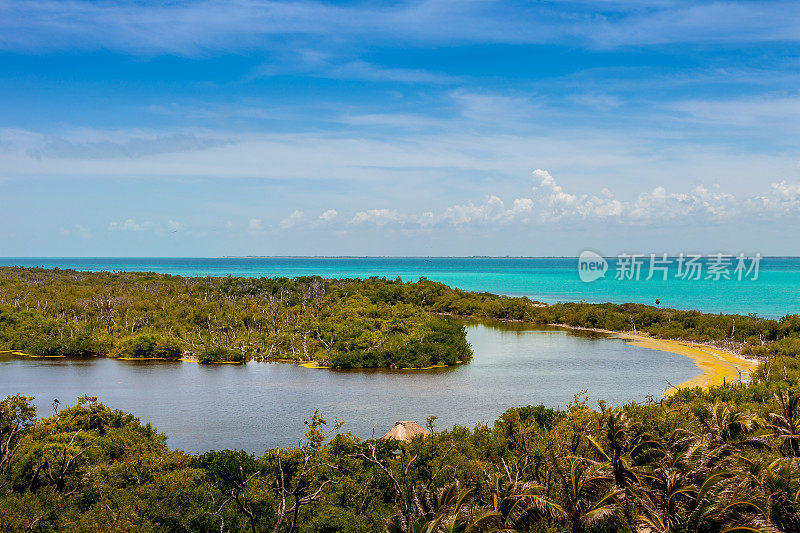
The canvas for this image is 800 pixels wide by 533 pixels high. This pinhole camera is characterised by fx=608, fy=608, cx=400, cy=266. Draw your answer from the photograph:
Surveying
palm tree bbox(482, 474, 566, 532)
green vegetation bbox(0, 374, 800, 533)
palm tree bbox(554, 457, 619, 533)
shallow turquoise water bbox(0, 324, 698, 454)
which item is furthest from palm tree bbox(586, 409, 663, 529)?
shallow turquoise water bbox(0, 324, 698, 454)

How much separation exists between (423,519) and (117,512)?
28.0 ft

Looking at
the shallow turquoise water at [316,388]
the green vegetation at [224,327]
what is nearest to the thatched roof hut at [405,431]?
the shallow turquoise water at [316,388]

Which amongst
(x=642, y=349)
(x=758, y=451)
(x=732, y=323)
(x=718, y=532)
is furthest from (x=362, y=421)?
(x=732, y=323)

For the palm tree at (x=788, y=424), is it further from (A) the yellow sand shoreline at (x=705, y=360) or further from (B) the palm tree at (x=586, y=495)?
(A) the yellow sand shoreline at (x=705, y=360)

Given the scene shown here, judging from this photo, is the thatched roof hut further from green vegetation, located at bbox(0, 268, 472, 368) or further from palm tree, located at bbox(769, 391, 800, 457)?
green vegetation, located at bbox(0, 268, 472, 368)

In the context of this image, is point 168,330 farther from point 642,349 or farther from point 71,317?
point 642,349

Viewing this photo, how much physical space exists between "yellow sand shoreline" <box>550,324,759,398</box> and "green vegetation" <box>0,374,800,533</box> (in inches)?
478

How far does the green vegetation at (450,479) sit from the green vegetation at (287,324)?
71.0 ft

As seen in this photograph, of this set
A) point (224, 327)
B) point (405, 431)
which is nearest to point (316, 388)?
point (405, 431)

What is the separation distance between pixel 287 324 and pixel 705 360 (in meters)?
34.6

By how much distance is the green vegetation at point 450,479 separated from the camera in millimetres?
12438

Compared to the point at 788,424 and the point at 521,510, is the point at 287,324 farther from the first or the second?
the point at 521,510

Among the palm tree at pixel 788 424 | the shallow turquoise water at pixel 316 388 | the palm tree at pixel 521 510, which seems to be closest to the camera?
the palm tree at pixel 521 510

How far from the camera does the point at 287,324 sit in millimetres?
55188
